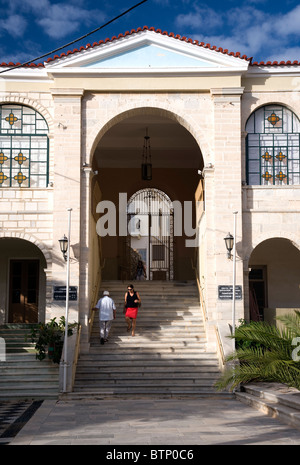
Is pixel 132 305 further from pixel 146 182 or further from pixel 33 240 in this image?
pixel 146 182

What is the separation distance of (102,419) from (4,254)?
10.1 meters

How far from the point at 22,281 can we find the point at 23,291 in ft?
1.07

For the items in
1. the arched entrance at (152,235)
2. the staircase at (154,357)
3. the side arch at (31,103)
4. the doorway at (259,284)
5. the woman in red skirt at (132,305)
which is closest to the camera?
the staircase at (154,357)

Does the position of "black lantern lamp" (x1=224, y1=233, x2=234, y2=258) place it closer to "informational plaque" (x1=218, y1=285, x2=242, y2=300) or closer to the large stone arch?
"informational plaque" (x1=218, y1=285, x2=242, y2=300)

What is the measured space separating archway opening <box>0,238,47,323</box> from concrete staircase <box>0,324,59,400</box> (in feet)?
11.4

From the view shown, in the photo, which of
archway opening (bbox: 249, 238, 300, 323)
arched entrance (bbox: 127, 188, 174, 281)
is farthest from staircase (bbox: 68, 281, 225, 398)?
arched entrance (bbox: 127, 188, 174, 281)

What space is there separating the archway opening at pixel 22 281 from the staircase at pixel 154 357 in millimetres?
2749

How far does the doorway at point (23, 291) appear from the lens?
19781 millimetres

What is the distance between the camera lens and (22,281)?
19.9 meters

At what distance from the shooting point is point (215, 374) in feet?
49.2

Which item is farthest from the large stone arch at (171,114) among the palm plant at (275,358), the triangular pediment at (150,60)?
the palm plant at (275,358)

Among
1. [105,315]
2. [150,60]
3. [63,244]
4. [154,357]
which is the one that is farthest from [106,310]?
[150,60]

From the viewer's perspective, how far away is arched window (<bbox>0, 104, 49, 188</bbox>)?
57.3 feet

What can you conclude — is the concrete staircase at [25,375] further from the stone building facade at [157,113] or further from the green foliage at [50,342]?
the stone building facade at [157,113]
